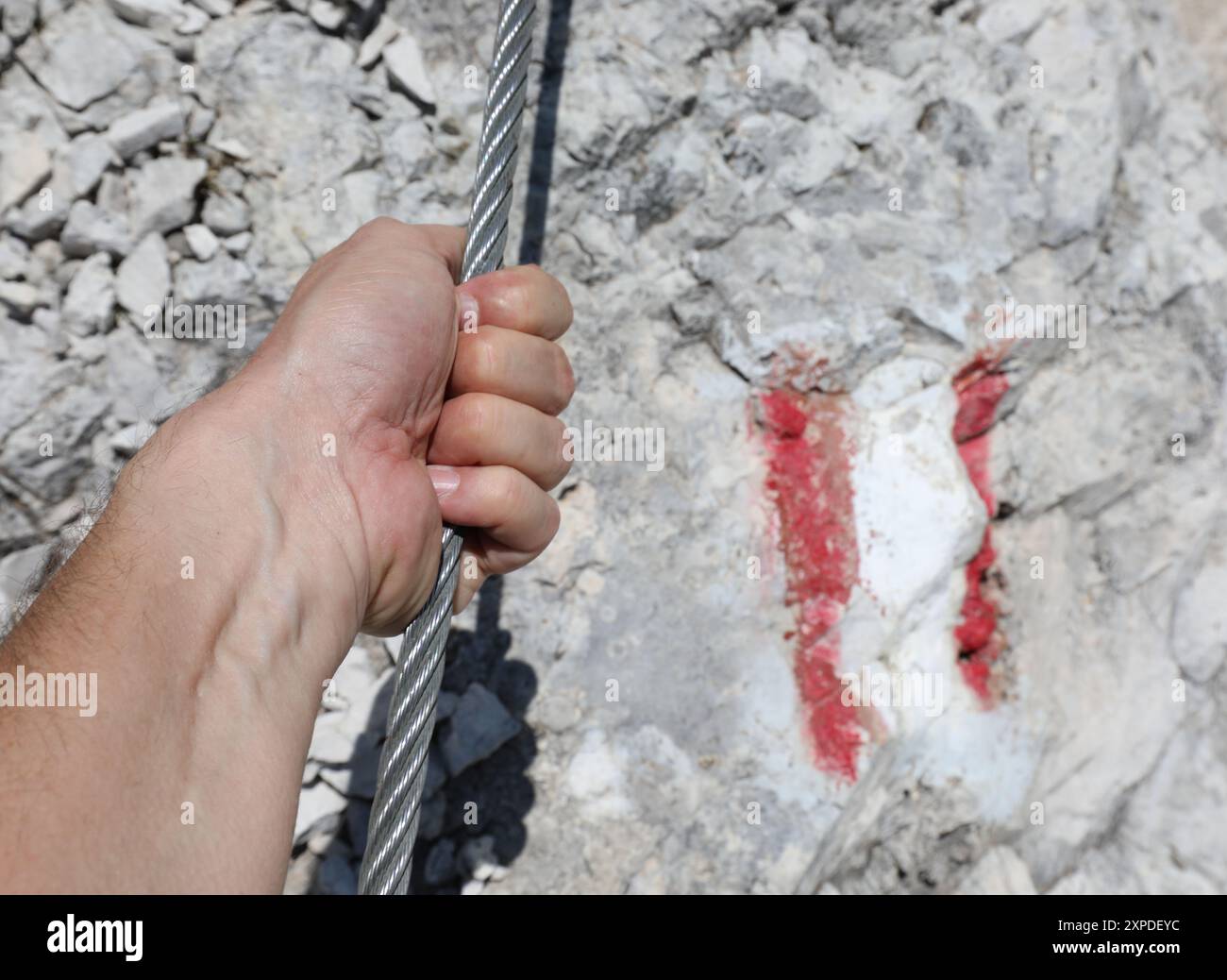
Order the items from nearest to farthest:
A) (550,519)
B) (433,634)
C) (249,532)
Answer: (249,532)
(433,634)
(550,519)

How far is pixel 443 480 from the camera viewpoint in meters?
1.56

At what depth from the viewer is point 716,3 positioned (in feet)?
7.48

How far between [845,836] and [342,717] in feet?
3.83

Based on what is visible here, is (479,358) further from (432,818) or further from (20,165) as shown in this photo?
(20,165)

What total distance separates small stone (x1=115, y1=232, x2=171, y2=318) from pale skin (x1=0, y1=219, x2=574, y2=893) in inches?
27.5

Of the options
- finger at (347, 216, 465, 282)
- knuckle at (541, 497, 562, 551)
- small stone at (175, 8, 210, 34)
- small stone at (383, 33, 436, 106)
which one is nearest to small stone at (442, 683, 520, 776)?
knuckle at (541, 497, 562, 551)

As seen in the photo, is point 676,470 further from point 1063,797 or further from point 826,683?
point 1063,797

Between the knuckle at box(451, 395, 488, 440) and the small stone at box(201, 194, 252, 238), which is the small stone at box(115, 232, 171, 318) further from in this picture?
the knuckle at box(451, 395, 488, 440)

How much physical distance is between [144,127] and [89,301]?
1.33ft

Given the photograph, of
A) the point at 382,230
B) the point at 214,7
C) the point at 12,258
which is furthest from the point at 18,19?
the point at 382,230

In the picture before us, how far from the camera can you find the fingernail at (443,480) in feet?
5.08

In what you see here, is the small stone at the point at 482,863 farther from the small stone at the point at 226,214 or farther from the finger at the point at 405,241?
the small stone at the point at 226,214

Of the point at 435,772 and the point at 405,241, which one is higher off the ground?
the point at 405,241
